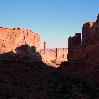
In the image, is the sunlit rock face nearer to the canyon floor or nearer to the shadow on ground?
the canyon floor

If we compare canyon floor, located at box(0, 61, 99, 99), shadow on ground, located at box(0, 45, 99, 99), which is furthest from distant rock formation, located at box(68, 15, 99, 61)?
shadow on ground, located at box(0, 45, 99, 99)

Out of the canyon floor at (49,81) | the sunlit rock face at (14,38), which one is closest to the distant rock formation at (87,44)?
the canyon floor at (49,81)

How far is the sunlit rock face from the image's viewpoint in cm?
5174

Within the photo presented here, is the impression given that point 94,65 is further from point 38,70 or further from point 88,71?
point 38,70

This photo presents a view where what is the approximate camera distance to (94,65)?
24406mm

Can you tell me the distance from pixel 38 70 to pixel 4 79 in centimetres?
439

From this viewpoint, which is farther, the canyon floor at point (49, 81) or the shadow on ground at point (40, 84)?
the canyon floor at point (49, 81)

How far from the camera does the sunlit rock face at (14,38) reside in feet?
170

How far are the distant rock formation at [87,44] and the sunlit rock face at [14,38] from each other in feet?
65.7

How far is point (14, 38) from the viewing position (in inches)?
2137

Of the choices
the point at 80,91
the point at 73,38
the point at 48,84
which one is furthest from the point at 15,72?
the point at 73,38

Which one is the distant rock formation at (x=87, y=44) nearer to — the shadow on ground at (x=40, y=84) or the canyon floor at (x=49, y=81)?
the canyon floor at (x=49, y=81)

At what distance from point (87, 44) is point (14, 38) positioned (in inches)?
1098

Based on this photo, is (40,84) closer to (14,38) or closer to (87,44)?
(87,44)
